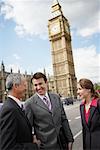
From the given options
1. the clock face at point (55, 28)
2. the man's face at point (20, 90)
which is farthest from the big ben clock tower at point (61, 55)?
the man's face at point (20, 90)

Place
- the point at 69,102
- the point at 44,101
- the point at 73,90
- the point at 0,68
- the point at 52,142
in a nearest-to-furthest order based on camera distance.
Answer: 1. the point at 52,142
2. the point at 44,101
3. the point at 69,102
4. the point at 0,68
5. the point at 73,90

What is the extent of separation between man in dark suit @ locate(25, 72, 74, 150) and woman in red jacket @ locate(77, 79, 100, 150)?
0.91ft

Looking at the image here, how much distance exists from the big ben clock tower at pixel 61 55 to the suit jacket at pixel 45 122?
247ft

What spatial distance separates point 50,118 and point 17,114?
0.82 meters

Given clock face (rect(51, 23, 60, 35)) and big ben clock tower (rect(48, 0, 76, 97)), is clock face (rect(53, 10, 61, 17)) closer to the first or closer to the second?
big ben clock tower (rect(48, 0, 76, 97))

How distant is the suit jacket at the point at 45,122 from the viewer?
319 cm

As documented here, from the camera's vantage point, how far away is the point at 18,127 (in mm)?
2494

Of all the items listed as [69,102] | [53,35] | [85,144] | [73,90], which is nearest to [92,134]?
[85,144]

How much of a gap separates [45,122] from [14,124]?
0.85 m

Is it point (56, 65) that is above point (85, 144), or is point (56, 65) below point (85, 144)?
above

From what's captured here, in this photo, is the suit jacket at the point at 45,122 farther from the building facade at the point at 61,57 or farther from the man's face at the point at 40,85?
the building facade at the point at 61,57

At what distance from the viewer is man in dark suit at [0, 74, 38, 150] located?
2.38 meters

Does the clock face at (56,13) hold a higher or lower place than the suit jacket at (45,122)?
higher

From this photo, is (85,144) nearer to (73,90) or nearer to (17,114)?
(17,114)
